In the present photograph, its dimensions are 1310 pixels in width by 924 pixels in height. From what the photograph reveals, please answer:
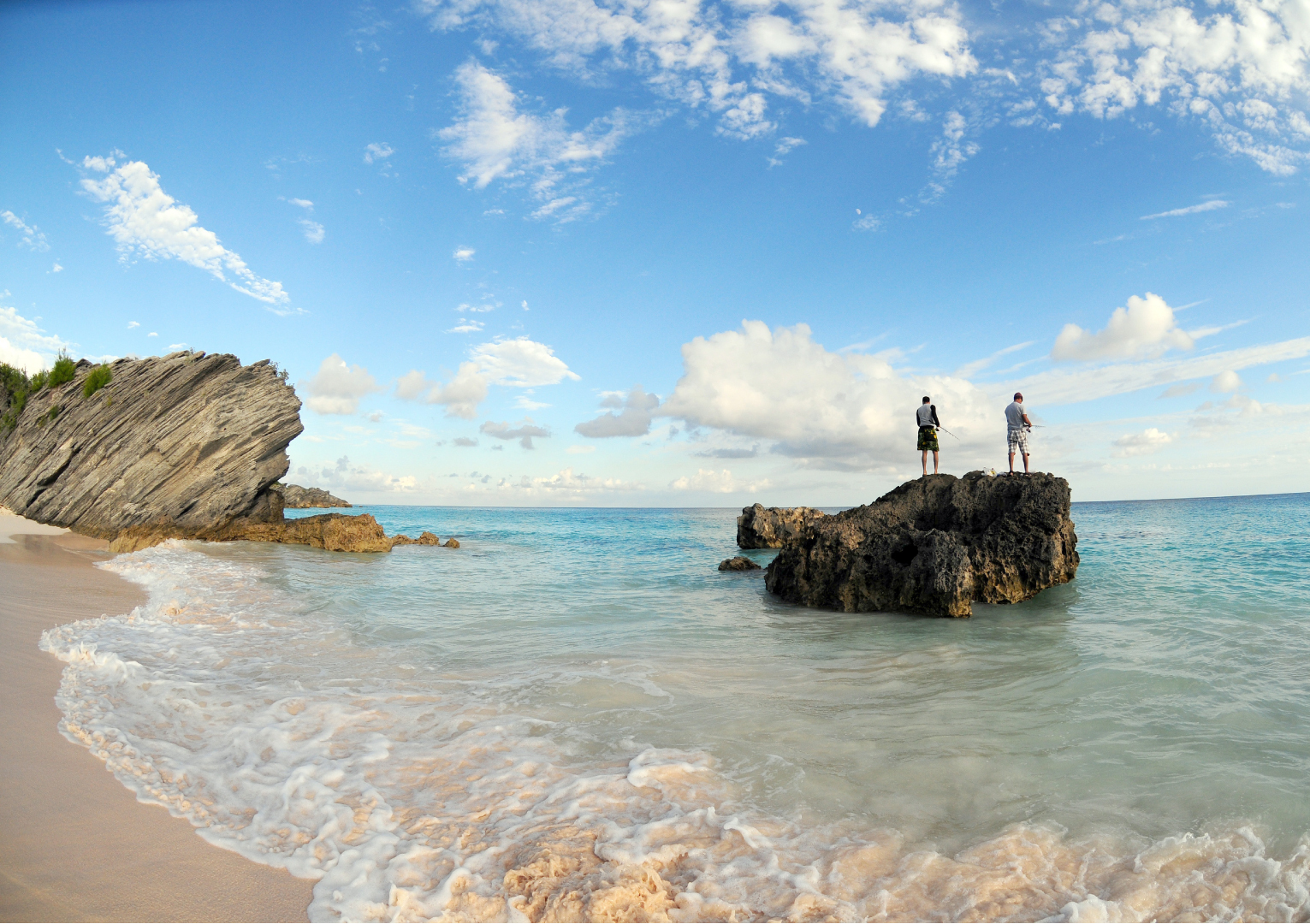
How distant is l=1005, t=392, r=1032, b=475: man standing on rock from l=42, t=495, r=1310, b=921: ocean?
476 centimetres

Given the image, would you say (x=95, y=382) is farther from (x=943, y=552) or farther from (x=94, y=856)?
(x=943, y=552)

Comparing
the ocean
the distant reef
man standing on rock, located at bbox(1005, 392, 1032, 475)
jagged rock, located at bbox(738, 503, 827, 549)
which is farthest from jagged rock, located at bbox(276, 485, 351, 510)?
man standing on rock, located at bbox(1005, 392, 1032, 475)

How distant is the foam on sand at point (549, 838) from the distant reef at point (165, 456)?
1845 centimetres

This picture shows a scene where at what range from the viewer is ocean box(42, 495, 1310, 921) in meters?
3.11

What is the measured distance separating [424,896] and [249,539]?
76.8ft

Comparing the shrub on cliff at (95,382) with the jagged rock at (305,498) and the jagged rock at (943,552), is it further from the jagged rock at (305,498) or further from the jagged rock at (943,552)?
the jagged rock at (305,498)

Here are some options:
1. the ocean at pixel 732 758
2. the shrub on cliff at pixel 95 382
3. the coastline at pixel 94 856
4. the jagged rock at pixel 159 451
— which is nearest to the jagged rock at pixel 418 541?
the jagged rock at pixel 159 451

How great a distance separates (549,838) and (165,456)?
23243 millimetres

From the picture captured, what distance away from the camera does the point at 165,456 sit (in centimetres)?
2042

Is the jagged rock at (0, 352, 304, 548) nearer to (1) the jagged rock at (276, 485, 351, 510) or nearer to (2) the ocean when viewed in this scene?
(2) the ocean

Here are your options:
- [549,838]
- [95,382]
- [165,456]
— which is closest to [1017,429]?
[549,838]

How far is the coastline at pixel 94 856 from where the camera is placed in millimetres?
2721

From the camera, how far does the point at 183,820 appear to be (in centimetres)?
350

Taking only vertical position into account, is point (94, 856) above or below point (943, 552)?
below
